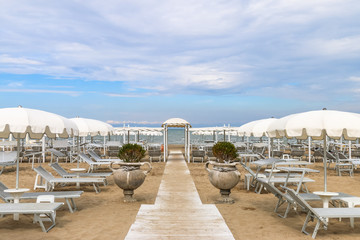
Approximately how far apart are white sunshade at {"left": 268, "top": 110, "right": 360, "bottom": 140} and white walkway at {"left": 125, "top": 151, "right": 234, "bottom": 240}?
2079 millimetres

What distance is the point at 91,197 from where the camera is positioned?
8.61 m

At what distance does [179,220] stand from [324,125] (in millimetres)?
2951

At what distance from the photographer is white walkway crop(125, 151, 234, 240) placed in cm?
504

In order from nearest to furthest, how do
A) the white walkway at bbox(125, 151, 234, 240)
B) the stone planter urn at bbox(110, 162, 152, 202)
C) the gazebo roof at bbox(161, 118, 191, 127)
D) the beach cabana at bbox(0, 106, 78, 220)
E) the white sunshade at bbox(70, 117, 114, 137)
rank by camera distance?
the white walkway at bbox(125, 151, 234, 240)
the beach cabana at bbox(0, 106, 78, 220)
the stone planter urn at bbox(110, 162, 152, 202)
the white sunshade at bbox(70, 117, 114, 137)
the gazebo roof at bbox(161, 118, 191, 127)

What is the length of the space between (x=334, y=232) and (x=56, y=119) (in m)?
5.51

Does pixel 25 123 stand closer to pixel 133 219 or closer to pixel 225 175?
pixel 133 219

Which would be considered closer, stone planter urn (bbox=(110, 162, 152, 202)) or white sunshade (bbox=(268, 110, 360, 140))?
white sunshade (bbox=(268, 110, 360, 140))

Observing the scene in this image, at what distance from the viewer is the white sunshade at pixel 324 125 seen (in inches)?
224

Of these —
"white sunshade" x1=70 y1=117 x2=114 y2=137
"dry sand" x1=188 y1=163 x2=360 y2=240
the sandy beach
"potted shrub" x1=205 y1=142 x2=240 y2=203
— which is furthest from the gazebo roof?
"potted shrub" x1=205 y1=142 x2=240 y2=203

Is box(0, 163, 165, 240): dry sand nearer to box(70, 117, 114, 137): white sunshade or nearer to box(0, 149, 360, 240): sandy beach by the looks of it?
box(0, 149, 360, 240): sandy beach

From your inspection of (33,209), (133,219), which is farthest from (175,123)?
(33,209)

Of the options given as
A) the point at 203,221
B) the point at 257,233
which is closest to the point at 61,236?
the point at 203,221

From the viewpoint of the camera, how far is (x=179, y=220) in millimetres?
5949

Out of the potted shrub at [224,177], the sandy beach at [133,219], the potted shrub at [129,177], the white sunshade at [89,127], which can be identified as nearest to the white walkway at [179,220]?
the sandy beach at [133,219]
